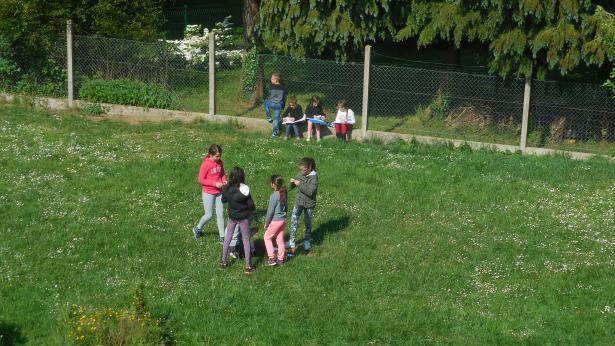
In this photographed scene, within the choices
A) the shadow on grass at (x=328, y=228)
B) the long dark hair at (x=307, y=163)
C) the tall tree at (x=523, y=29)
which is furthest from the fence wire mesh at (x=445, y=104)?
the long dark hair at (x=307, y=163)

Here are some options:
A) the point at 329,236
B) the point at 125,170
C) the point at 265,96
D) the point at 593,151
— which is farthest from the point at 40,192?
the point at 593,151

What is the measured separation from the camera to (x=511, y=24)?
1933 centimetres

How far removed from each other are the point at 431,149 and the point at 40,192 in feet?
25.3

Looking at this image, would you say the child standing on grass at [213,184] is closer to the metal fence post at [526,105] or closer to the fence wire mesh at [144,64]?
the metal fence post at [526,105]

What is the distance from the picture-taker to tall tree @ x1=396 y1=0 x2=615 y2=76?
18.5 metres

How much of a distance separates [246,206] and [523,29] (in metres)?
8.79

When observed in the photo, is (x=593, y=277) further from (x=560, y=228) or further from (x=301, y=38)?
(x=301, y=38)

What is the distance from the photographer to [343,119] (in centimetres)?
1989

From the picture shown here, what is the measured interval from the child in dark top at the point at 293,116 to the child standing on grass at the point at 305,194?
6.50m

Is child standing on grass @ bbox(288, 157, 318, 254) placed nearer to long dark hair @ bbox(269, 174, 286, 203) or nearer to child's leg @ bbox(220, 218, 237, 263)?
long dark hair @ bbox(269, 174, 286, 203)

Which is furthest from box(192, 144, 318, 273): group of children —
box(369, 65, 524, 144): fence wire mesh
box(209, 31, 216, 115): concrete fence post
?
box(209, 31, 216, 115): concrete fence post

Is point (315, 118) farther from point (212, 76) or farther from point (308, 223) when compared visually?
point (308, 223)

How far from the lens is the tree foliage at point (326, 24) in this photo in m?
20.5

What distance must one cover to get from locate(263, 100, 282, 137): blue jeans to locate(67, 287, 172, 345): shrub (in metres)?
9.88
